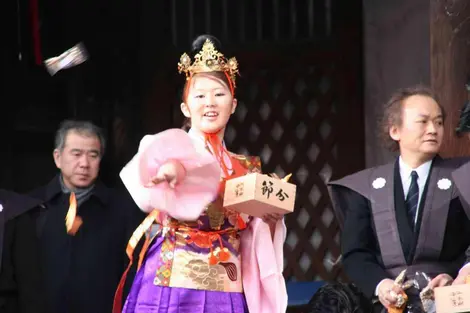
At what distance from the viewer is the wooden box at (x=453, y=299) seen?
4.59 metres

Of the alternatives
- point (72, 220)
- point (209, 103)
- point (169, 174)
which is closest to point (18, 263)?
point (72, 220)

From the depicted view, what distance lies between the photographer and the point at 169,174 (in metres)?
4.83

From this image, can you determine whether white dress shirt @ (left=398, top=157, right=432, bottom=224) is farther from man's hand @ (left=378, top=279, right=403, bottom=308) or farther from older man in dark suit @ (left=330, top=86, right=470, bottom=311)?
man's hand @ (left=378, top=279, right=403, bottom=308)

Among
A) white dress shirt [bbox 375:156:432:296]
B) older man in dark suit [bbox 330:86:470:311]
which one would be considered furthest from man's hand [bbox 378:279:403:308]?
white dress shirt [bbox 375:156:432:296]

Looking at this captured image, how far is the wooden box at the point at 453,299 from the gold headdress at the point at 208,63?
1232 millimetres

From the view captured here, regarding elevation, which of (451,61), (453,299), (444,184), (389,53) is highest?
(389,53)

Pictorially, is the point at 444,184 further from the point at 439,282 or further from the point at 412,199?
the point at 439,282

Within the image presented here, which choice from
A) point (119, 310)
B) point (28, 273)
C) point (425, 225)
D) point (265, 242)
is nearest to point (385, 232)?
point (425, 225)

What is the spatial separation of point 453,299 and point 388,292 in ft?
1.30

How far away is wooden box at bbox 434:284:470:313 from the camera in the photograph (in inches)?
181

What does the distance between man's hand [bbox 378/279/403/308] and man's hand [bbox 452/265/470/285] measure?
0.75 ft

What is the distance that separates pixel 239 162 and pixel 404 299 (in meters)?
0.85

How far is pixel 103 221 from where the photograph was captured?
6.03 m

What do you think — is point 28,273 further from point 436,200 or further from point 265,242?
point 436,200
